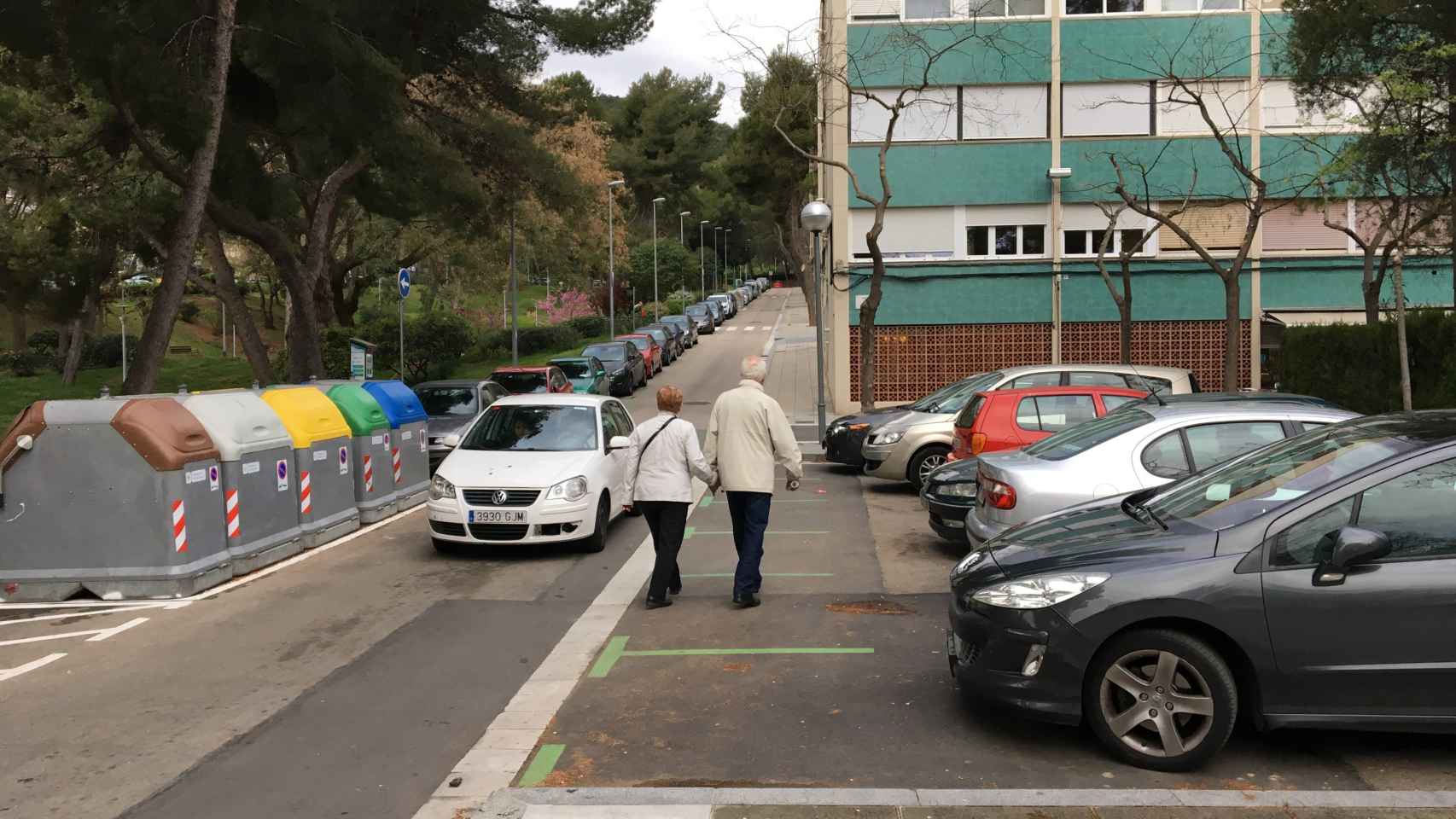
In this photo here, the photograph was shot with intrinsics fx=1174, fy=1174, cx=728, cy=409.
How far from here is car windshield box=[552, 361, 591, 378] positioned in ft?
94.4

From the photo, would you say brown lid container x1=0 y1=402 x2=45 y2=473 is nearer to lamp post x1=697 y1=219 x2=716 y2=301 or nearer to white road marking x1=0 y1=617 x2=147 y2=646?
white road marking x1=0 y1=617 x2=147 y2=646

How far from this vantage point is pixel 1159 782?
16.5 feet

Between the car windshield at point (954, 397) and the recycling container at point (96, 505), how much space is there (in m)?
9.43

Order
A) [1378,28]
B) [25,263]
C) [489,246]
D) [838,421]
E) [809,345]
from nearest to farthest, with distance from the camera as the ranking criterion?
[1378,28] < [838,421] < [25,263] < [489,246] < [809,345]

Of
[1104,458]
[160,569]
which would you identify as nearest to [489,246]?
[160,569]

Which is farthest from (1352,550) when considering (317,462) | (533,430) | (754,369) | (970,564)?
(317,462)

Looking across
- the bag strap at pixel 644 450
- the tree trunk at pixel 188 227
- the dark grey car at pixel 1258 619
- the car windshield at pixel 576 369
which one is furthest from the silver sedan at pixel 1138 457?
the car windshield at pixel 576 369

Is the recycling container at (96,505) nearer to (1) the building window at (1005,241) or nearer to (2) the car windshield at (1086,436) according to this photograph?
(2) the car windshield at (1086,436)

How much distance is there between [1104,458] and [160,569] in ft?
24.2

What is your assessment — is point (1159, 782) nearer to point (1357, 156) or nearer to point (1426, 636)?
point (1426, 636)

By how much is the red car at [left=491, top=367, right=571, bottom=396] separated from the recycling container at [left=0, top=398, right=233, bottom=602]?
12.4m

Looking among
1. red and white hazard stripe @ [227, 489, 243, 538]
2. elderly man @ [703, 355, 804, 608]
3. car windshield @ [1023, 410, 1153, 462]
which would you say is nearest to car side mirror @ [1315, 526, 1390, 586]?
car windshield @ [1023, 410, 1153, 462]

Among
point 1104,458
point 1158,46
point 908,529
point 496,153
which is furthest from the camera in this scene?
point 1158,46

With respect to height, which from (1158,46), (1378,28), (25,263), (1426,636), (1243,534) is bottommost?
(1426,636)
